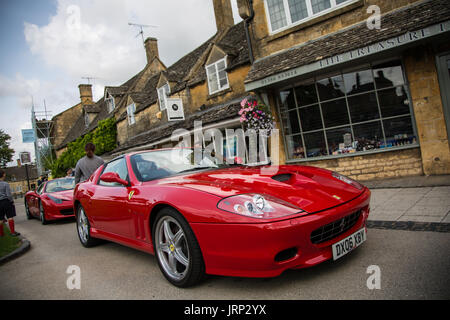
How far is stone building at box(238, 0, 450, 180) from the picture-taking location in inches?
269

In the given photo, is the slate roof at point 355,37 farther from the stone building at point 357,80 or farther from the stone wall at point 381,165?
the stone wall at point 381,165

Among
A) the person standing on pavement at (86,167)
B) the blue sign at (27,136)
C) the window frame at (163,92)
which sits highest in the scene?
the blue sign at (27,136)

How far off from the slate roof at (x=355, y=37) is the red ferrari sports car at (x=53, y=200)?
6.08m

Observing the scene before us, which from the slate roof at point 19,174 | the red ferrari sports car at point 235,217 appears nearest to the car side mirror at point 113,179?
the red ferrari sports car at point 235,217

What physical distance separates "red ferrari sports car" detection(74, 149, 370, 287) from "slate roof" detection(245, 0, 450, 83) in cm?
479

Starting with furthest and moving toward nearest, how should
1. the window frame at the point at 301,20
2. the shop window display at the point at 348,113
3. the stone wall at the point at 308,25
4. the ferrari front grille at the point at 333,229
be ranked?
the window frame at the point at 301,20 < the stone wall at the point at 308,25 < the shop window display at the point at 348,113 < the ferrari front grille at the point at 333,229

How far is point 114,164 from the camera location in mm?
4449

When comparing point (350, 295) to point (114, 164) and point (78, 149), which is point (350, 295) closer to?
point (114, 164)

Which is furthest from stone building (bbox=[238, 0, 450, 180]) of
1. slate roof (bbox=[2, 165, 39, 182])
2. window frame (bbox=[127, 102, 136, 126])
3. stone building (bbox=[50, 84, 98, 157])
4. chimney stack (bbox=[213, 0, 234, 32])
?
slate roof (bbox=[2, 165, 39, 182])

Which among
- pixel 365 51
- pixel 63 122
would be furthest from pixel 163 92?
pixel 63 122

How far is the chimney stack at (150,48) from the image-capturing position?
83.2ft

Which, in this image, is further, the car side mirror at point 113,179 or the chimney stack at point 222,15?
the chimney stack at point 222,15

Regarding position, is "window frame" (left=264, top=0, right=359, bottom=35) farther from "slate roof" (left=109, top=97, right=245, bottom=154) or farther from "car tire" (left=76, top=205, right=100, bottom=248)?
Result: "car tire" (left=76, top=205, right=100, bottom=248)

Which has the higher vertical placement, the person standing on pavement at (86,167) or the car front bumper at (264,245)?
the person standing on pavement at (86,167)
